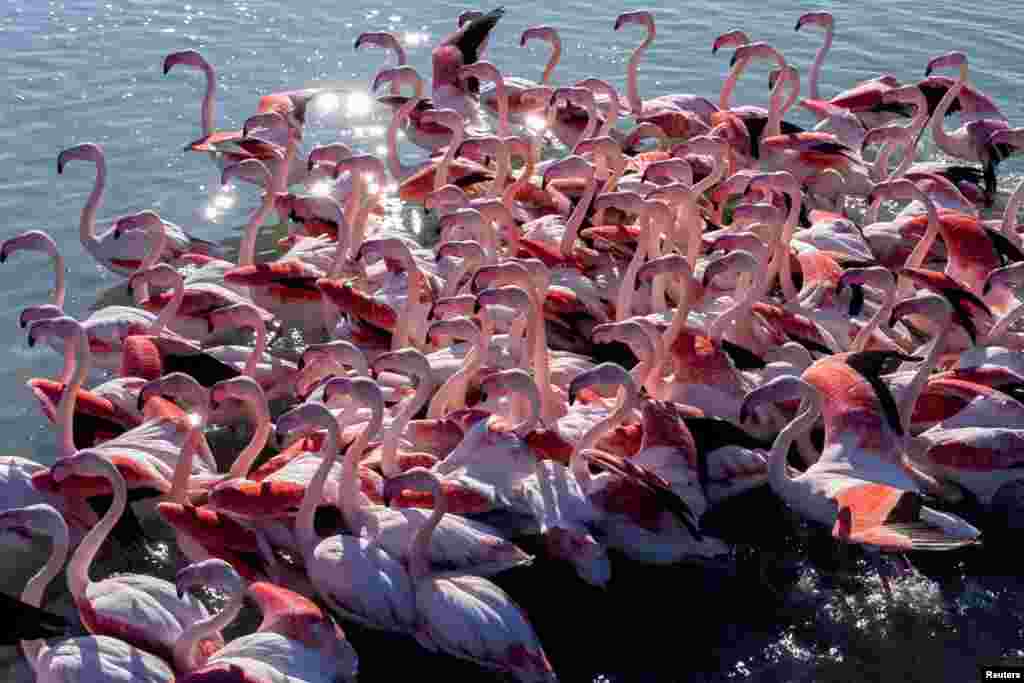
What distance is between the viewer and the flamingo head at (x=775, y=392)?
632 cm

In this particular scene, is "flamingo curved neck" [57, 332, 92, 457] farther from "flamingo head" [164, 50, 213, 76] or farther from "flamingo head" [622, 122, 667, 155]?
"flamingo head" [622, 122, 667, 155]

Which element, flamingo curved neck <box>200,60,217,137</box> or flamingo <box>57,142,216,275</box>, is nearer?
flamingo <box>57,142,216,275</box>

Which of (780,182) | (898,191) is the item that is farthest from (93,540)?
(898,191)

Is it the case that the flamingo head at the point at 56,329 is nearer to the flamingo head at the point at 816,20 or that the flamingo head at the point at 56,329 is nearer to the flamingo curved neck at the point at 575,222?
the flamingo curved neck at the point at 575,222

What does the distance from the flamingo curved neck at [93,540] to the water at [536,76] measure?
63 centimetres

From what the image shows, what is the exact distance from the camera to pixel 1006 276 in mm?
7660

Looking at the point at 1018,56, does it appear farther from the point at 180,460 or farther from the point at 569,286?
the point at 180,460

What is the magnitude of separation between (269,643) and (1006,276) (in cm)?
488

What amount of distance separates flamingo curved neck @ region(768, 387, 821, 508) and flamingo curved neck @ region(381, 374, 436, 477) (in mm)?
1733

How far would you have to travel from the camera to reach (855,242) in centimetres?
849

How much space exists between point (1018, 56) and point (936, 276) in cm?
746

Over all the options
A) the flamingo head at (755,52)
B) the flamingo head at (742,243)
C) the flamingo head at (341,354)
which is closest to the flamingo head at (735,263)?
the flamingo head at (742,243)

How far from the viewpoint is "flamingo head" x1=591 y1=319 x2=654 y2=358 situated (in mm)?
6656

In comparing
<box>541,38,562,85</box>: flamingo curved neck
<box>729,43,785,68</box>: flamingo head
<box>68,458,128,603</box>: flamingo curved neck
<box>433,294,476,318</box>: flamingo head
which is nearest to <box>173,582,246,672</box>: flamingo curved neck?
<box>68,458,128,603</box>: flamingo curved neck
